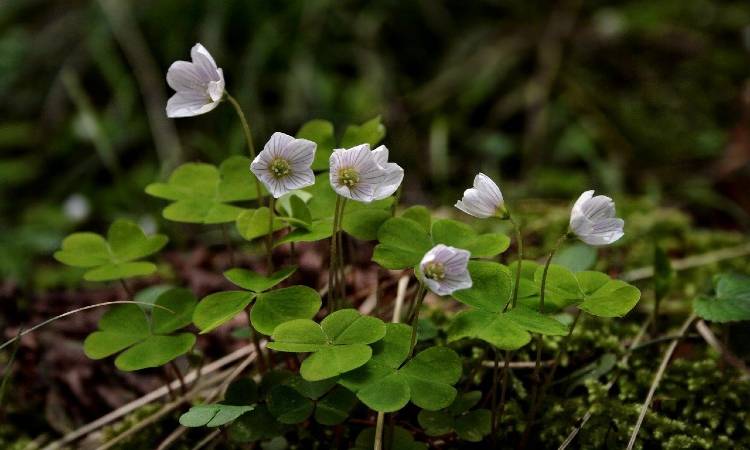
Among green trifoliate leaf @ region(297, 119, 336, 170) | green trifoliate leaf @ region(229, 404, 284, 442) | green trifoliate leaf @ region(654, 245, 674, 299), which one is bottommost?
green trifoliate leaf @ region(654, 245, 674, 299)

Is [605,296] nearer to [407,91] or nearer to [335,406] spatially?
[335,406]

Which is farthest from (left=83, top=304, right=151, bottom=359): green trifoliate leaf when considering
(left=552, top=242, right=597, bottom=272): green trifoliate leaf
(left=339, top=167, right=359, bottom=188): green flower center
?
(left=552, top=242, right=597, bottom=272): green trifoliate leaf

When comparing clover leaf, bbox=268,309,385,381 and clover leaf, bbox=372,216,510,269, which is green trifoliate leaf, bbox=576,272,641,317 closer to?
clover leaf, bbox=372,216,510,269

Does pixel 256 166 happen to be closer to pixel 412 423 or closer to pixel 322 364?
pixel 322 364

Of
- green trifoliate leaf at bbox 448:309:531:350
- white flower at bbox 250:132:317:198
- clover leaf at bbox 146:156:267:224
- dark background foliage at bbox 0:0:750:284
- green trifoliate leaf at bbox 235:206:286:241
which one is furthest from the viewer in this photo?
dark background foliage at bbox 0:0:750:284

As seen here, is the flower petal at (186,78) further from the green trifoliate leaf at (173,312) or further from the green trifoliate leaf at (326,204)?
the green trifoliate leaf at (173,312)

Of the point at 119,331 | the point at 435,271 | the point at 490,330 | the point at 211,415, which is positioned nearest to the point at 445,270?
the point at 435,271
